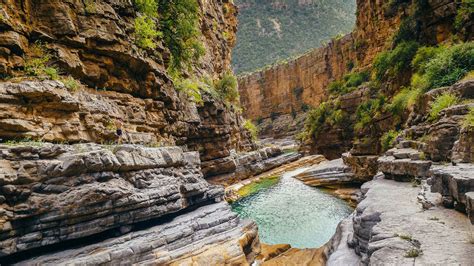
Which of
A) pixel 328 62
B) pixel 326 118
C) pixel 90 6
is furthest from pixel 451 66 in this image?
pixel 328 62

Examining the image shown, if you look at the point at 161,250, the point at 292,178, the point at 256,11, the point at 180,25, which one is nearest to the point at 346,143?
the point at 292,178

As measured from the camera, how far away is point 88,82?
32.9ft

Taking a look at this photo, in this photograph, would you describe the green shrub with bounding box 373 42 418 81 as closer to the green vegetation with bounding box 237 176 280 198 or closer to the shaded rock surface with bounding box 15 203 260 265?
the green vegetation with bounding box 237 176 280 198

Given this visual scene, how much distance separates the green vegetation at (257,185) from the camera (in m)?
20.5

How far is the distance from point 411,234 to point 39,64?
35.6 feet

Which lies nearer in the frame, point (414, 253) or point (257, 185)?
point (414, 253)

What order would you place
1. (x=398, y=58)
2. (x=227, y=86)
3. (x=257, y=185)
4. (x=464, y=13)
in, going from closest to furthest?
(x=464, y=13) < (x=398, y=58) < (x=257, y=185) < (x=227, y=86)

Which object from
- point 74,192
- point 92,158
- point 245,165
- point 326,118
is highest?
point 326,118

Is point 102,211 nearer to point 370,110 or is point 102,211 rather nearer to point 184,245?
point 184,245

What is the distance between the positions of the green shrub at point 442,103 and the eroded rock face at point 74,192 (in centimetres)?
890

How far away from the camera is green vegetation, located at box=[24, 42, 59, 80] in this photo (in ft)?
26.3

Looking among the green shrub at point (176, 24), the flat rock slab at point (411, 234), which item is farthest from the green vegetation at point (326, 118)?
the flat rock slab at point (411, 234)

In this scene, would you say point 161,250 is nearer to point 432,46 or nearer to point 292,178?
point 432,46

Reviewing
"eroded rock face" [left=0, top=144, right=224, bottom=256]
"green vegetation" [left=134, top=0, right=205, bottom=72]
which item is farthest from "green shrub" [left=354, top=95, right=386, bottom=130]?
"eroded rock face" [left=0, top=144, right=224, bottom=256]
